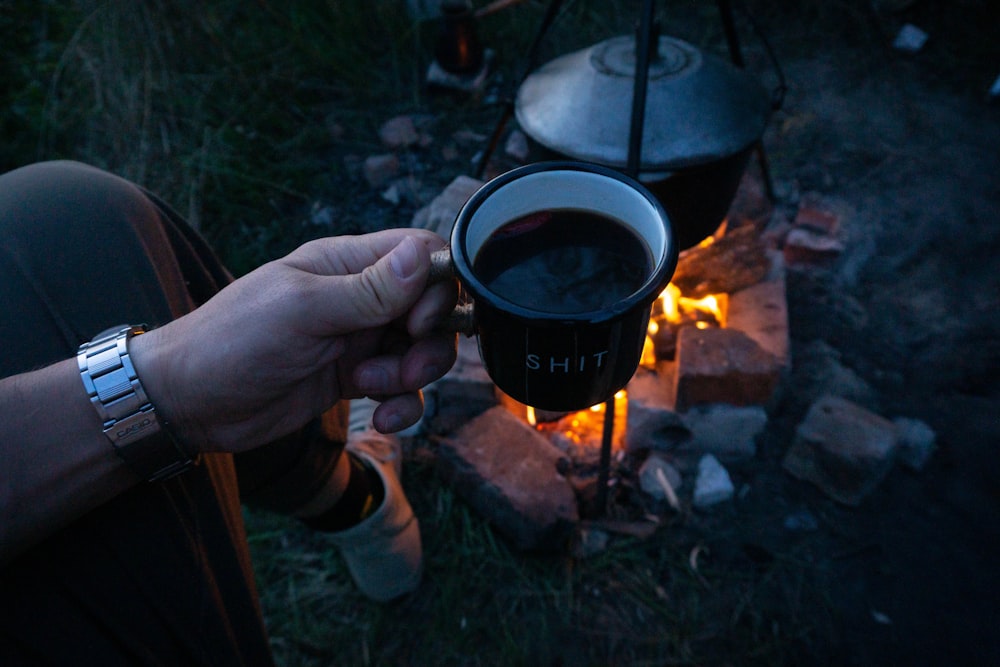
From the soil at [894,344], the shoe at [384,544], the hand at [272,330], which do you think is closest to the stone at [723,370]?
the soil at [894,344]

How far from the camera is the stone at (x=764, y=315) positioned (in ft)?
7.16


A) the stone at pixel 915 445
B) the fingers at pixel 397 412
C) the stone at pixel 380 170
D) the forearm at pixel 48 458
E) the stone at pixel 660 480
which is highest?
the forearm at pixel 48 458

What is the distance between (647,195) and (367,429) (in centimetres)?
158

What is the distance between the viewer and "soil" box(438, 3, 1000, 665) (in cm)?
184

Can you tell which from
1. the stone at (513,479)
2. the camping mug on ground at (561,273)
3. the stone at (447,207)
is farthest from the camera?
the stone at (447,207)

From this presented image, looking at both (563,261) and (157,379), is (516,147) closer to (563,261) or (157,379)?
(563,261)

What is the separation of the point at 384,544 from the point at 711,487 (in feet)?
3.73

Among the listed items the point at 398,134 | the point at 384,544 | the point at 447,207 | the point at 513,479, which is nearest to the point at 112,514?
the point at 384,544

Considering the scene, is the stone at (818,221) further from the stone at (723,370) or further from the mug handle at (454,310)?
the mug handle at (454,310)

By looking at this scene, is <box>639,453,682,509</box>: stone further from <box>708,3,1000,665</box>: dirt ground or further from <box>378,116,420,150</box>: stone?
<box>378,116,420,150</box>: stone

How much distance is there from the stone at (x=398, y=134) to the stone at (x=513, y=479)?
1.87m

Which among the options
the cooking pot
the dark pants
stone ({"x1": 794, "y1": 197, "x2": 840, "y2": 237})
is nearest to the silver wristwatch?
the dark pants

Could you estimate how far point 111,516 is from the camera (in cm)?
105

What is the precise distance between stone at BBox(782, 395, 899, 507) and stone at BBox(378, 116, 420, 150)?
2.49 metres
